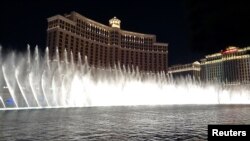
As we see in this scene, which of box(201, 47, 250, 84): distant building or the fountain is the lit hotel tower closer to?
box(201, 47, 250, 84): distant building

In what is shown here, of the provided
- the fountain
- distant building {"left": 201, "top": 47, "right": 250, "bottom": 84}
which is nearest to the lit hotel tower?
distant building {"left": 201, "top": 47, "right": 250, "bottom": 84}

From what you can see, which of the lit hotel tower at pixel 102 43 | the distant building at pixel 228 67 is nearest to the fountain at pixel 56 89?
the lit hotel tower at pixel 102 43

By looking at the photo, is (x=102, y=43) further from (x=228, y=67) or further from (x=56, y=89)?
(x=56, y=89)

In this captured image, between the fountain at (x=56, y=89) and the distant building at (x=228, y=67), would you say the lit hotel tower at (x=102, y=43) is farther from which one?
the fountain at (x=56, y=89)

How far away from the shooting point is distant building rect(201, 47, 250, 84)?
153750 millimetres

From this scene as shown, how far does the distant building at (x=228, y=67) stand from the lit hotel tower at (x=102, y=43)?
112 ft

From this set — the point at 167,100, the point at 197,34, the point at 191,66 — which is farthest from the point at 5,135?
the point at 191,66

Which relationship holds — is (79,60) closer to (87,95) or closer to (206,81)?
(87,95)

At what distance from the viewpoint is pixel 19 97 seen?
58.0 m

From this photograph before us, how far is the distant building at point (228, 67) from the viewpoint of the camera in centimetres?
15375

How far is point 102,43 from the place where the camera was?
143 m

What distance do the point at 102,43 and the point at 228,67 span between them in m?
79.7

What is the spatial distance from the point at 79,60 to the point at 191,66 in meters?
103

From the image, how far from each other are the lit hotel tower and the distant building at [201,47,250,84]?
34041mm
